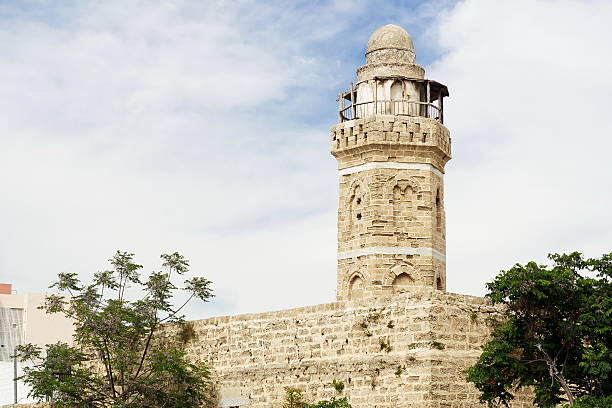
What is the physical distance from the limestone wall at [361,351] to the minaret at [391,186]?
4.58m

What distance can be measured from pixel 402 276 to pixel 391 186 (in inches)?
96.8

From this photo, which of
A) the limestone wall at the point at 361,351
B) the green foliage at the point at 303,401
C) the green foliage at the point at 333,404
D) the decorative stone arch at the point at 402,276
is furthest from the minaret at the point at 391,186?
the green foliage at the point at 333,404

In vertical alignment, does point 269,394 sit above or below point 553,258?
below

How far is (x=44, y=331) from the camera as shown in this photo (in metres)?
60.6

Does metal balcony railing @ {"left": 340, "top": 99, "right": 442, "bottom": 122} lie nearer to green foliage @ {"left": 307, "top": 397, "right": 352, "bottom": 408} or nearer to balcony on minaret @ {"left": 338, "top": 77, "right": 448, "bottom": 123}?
balcony on minaret @ {"left": 338, "top": 77, "right": 448, "bottom": 123}

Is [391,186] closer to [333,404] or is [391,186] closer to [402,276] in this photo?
[402,276]

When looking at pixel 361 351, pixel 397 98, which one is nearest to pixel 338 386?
pixel 361 351

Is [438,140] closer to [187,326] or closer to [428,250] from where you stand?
[428,250]

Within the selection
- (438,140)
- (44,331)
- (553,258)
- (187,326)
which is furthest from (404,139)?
(44,331)

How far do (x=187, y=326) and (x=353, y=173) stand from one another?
6406mm

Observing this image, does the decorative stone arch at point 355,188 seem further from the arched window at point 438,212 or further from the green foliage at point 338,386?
the green foliage at point 338,386

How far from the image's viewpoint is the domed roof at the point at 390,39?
29562 millimetres

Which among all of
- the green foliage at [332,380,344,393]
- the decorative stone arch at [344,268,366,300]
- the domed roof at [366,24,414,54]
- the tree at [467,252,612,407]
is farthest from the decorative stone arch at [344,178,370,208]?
the tree at [467,252,612,407]

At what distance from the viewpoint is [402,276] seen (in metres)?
27.3
